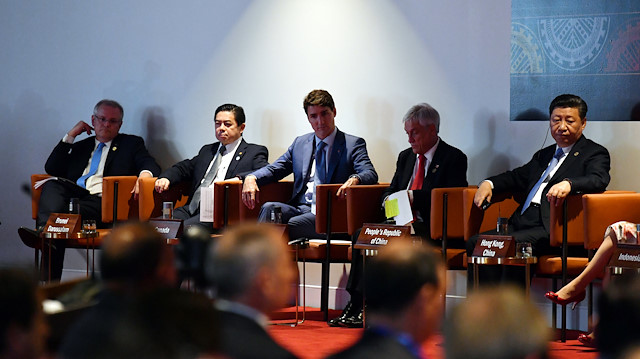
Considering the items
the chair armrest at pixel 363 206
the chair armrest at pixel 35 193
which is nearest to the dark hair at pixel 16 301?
the chair armrest at pixel 363 206

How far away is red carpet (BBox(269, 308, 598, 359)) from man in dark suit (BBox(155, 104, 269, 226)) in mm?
1191

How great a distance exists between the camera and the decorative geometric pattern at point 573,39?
6.21m

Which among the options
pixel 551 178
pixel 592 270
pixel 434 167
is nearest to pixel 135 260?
pixel 592 270

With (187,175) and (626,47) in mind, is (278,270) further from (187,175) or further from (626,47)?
(187,175)

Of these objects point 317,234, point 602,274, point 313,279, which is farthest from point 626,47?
point 313,279

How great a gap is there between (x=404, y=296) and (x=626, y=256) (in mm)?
3185

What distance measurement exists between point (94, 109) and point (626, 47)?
4.33 metres

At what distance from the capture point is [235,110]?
715 centimetres

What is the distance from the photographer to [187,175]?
7.20 meters

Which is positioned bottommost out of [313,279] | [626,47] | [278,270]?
Result: [313,279]

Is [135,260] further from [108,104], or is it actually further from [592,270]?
[108,104]

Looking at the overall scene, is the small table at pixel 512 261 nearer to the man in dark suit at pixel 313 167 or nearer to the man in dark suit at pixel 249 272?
the man in dark suit at pixel 313 167

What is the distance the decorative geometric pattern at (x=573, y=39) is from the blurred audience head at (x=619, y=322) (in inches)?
191

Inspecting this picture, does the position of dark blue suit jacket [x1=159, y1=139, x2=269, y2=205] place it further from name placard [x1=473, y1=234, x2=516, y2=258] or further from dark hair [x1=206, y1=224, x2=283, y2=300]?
dark hair [x1=206, y1=224, x2=283, y2=300]
